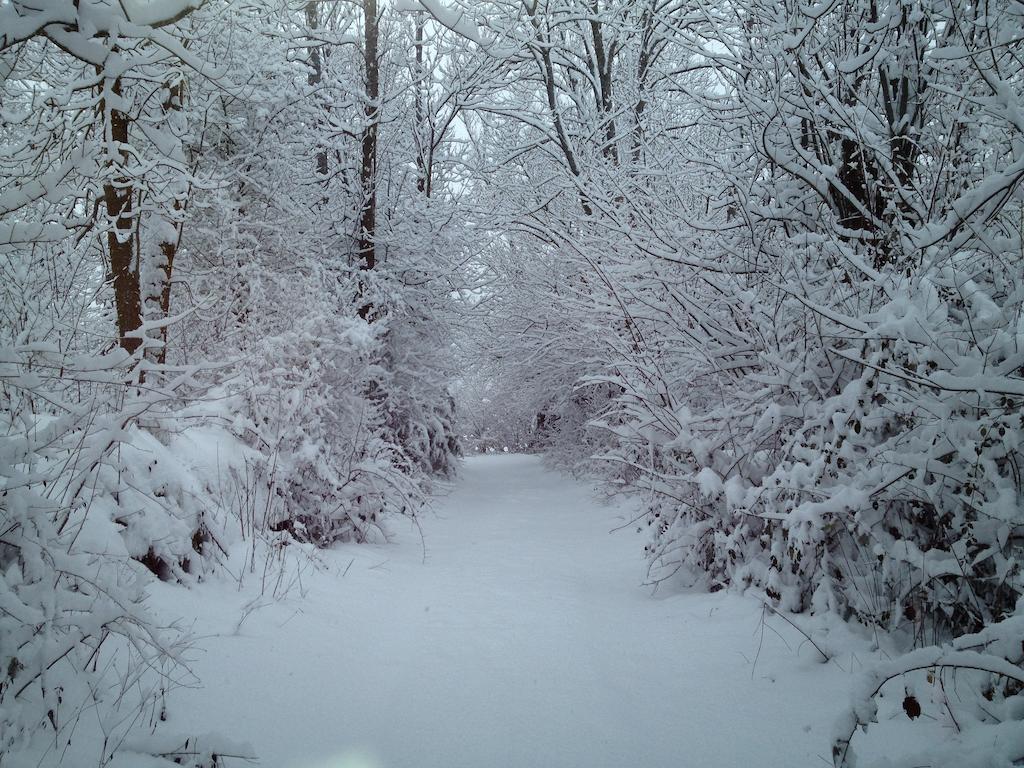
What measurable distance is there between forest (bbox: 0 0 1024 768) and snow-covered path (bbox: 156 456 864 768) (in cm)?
10

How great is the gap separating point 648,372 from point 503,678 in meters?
2.76

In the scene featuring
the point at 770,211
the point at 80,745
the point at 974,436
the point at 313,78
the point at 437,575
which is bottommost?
the point at 437,575

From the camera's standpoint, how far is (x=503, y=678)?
11.1ft

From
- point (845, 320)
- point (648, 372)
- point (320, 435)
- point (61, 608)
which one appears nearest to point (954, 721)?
point (845, 320)

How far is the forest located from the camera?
2.30m

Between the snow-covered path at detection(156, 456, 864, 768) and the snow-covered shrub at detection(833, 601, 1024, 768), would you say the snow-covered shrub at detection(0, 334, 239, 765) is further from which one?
the snow-covered shrub at detection(833, 601, 1024, 768)

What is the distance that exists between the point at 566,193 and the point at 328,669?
28.7 ft

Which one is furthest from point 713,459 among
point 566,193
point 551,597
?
point 566,193

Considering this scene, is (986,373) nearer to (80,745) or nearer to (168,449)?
(80,745)

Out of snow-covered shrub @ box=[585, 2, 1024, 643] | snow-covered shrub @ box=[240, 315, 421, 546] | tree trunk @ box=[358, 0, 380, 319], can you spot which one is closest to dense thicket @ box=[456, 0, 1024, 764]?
snow-covered shrub @ box=[585, 2, 1024, 643]

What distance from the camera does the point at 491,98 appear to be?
1564cm

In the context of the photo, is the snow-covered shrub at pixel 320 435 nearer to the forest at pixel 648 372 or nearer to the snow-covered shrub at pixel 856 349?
the forest at pixel 648 372

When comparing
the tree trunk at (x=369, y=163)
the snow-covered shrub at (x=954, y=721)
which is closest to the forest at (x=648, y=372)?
the snow-covered shrub at (x=954, y=721)

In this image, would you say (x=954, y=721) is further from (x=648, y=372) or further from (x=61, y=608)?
(x=648, y=372)
